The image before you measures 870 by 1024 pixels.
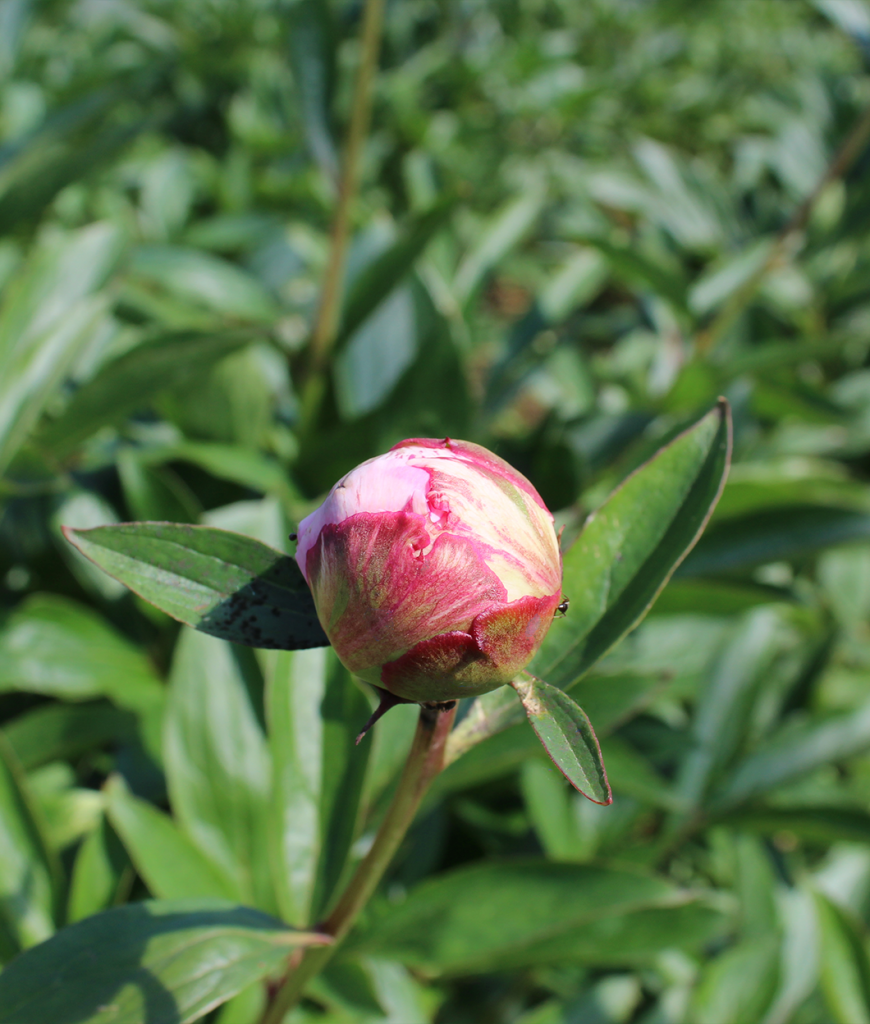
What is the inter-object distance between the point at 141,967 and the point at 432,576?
0.29 m

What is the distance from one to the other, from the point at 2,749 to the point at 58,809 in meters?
0.19

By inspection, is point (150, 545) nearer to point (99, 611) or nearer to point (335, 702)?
point (335, 702)

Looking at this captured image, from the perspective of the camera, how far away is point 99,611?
3.35ft

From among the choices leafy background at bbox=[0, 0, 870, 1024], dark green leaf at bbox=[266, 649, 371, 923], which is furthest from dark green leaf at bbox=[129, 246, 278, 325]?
dark green leaf at bbox=[266, 649, 371, 923]

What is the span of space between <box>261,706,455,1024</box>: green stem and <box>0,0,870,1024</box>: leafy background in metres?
0.07

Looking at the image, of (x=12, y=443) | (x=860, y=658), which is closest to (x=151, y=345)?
(x=12, y=443)

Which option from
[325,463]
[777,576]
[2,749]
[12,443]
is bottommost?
[777,576]

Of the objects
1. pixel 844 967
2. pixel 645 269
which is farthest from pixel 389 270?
pixel 844 967

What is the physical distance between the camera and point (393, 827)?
16.5 inches

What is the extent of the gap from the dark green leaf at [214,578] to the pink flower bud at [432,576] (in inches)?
1.7

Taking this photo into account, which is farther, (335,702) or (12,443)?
(12,443)

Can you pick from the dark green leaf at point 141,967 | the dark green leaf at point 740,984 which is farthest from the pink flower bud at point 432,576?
the dark green leaf at point 740,984

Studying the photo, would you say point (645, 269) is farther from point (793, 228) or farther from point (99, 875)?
point (99, 875)

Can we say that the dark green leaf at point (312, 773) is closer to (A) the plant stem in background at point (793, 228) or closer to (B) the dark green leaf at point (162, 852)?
(B) the dark green leaf at point (162, 852)
